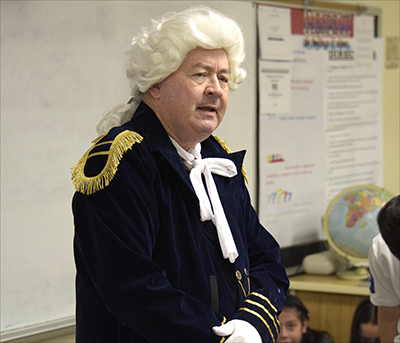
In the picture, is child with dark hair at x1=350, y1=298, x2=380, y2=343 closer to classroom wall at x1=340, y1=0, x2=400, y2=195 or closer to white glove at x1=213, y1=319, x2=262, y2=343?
classroom wall at x1=340, y1=0, x2=400, y2=195

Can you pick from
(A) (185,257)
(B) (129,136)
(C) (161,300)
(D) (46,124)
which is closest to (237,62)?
(B) (129,136)

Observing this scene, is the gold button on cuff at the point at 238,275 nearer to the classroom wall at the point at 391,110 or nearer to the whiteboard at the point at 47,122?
the whiteboard at the point at 47,122

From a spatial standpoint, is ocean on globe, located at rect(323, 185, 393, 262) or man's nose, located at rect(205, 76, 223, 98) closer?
man's nose, located at rect(205, 76, 223, 98)

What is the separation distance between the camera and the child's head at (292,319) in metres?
2.36

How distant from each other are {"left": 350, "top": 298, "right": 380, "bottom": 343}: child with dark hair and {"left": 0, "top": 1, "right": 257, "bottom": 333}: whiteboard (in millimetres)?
1254

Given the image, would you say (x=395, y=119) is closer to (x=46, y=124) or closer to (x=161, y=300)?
(x=46, y=124)

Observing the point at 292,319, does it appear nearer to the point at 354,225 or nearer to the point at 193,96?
the point at 354,225

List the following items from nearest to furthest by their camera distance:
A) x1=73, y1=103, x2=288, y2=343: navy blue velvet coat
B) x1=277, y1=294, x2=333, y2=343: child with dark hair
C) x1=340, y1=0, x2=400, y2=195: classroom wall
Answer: x1=73, y1=103, x2=288, y2=343: navy blue velvet coat < x1=277, y1=294, x2=333, y2=343: child with dark hair < x1=340, y1=0, x2=400, y2=195: classroom wall

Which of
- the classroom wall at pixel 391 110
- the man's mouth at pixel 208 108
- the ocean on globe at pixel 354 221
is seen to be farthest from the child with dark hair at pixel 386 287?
the classroom wall at pixel 391 110

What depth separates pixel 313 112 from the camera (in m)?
2.79

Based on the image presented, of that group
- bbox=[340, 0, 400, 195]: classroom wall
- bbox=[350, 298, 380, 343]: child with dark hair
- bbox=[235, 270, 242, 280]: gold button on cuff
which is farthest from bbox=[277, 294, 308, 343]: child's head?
bbox=[235, 270, 242, 280]: gold button on cuff

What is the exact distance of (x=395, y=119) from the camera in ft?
10.4

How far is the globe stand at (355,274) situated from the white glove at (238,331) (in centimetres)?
158

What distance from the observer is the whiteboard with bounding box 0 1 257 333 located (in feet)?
5.88
